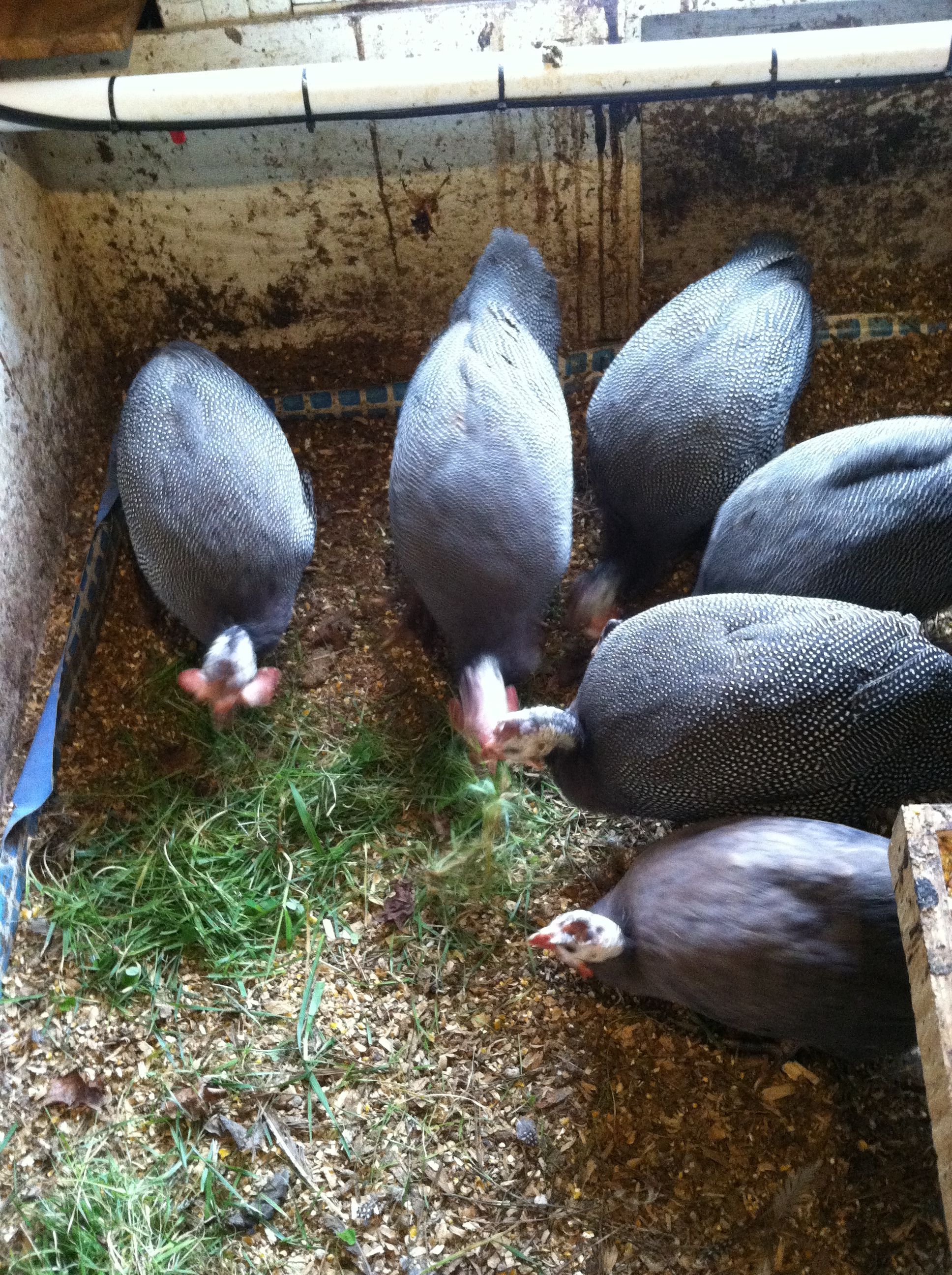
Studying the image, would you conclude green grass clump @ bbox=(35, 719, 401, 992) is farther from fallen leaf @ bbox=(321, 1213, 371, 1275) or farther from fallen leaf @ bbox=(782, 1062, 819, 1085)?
fallen leaf @ bbox=(782, 1062, 819, 1085)

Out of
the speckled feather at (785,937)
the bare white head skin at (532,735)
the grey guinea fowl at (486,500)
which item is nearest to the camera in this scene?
the speckled feather at (785,937)

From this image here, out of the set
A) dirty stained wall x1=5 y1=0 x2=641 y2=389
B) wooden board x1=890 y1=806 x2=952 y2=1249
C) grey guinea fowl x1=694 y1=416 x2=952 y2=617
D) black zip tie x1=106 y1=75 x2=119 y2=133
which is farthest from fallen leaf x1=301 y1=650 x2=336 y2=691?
wooden board x1=890 y1=806 x2=952 y2=1249

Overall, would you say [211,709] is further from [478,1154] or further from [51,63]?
[51,63]

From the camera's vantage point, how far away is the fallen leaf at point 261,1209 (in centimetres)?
185

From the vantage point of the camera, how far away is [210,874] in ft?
7.41

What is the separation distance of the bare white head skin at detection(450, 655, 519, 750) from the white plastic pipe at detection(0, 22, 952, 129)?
1.26 metres

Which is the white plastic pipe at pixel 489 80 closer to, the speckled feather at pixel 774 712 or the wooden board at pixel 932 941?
the speckled feather at pixel 774 712

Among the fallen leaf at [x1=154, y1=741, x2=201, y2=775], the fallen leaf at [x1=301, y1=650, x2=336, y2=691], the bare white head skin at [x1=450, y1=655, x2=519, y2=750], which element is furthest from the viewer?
the fallen leaf at [x1=301, y1=650, x2=336, y2=691]

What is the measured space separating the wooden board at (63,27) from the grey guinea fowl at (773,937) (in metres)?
2.18

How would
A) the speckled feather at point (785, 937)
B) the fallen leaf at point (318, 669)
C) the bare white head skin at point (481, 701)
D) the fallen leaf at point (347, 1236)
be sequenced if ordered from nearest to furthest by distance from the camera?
1. the speckled feather at point (785, 937)
2. the fallen leaf at point (347, 1236)
3. the bare white head skin at point (481, 701)
4. the fallen leaf at point (318, 669)

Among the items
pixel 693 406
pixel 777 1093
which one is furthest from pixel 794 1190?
pixel 693 406

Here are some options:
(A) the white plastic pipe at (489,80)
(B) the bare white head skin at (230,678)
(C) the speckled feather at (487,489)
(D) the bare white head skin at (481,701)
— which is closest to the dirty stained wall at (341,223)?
(A) the white plastic pipe at (489,80)

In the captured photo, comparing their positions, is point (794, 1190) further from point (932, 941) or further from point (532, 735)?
point (532, 735)

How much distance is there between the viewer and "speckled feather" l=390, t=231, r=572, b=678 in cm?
228
